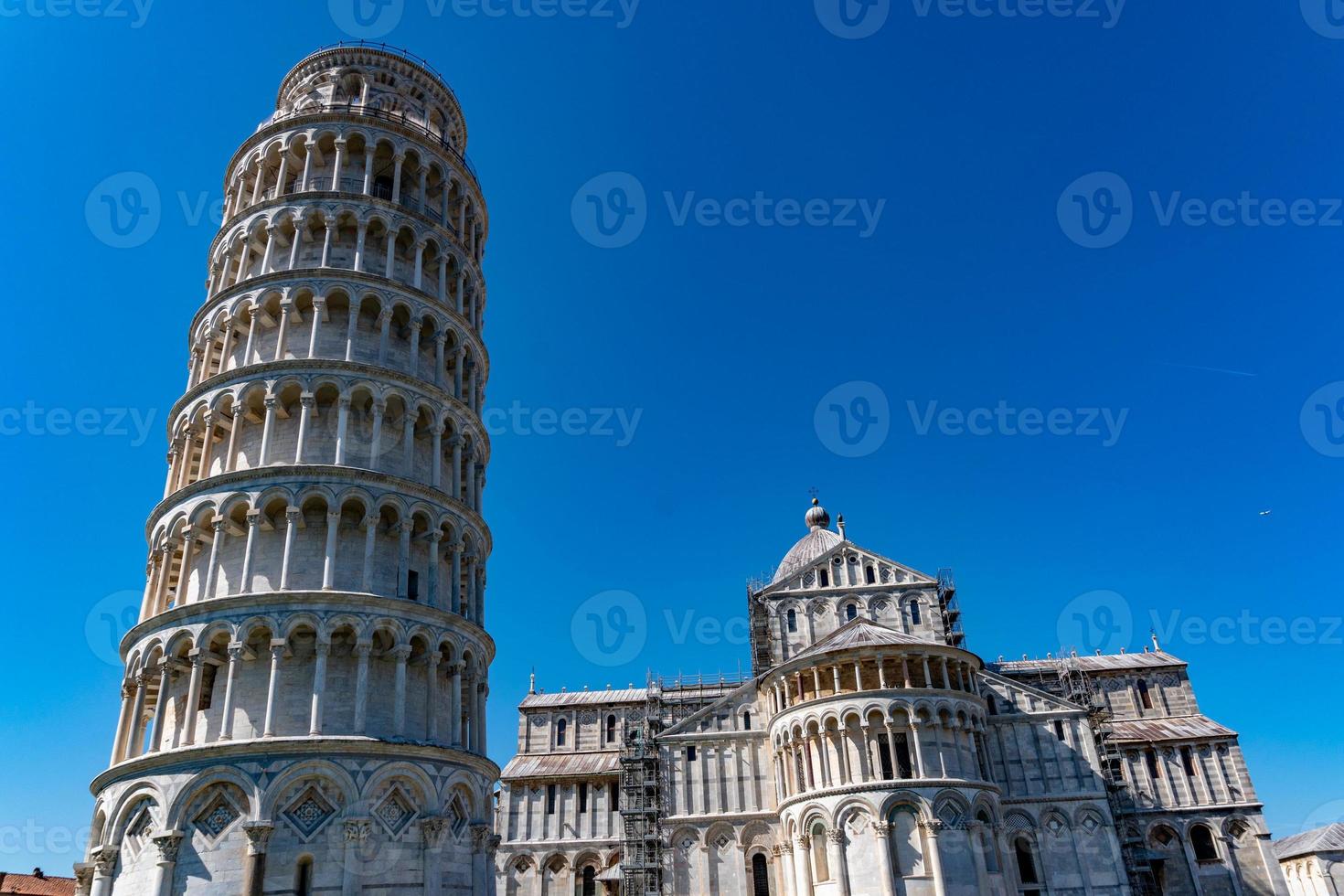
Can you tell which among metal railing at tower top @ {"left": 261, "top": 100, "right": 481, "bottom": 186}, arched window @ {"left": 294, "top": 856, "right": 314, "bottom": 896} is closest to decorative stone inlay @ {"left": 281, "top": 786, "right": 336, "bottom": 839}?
arched window @ {"left": 294, "top": 856, "right": 314, "bottom": 896}

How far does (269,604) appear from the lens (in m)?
23.5

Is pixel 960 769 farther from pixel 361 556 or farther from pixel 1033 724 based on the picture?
pixel 361 556

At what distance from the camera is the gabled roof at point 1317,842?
56719 mm

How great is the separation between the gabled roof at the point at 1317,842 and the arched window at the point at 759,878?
38.9 m

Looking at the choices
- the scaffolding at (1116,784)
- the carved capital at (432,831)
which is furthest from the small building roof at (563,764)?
the carved capital at (432,831)

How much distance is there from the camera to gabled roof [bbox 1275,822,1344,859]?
56719 mm

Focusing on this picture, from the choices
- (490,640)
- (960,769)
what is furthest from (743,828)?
(490,640)

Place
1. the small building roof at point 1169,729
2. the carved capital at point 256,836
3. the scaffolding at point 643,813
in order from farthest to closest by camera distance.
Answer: the small building roof at point 1169,729, the scaffolding at point 643,813, the carved capital at point 256,836

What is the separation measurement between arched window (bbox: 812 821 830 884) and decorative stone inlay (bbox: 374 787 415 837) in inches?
885

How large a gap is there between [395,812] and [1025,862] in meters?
33.9

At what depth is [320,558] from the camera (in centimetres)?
2511

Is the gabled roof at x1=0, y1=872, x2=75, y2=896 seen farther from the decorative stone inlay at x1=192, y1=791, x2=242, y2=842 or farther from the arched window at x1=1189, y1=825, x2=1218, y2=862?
the arched window at x1=1189, y1=825, x2=1218, y2=862

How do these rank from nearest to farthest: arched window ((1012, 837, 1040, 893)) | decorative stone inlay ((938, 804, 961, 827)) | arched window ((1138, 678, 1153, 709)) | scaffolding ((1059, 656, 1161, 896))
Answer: decorative stone inlay ((938, 804, 961, 827)) → arched window ((1012, 837, 1040, 893)) → scaffolding ((1059, 656, 1161, 896)) → arched window ((1138, 678, 1153, 709))

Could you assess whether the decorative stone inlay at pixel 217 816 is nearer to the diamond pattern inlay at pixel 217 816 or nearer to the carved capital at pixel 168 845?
the diamond pattern inlay at pixel 217 816
